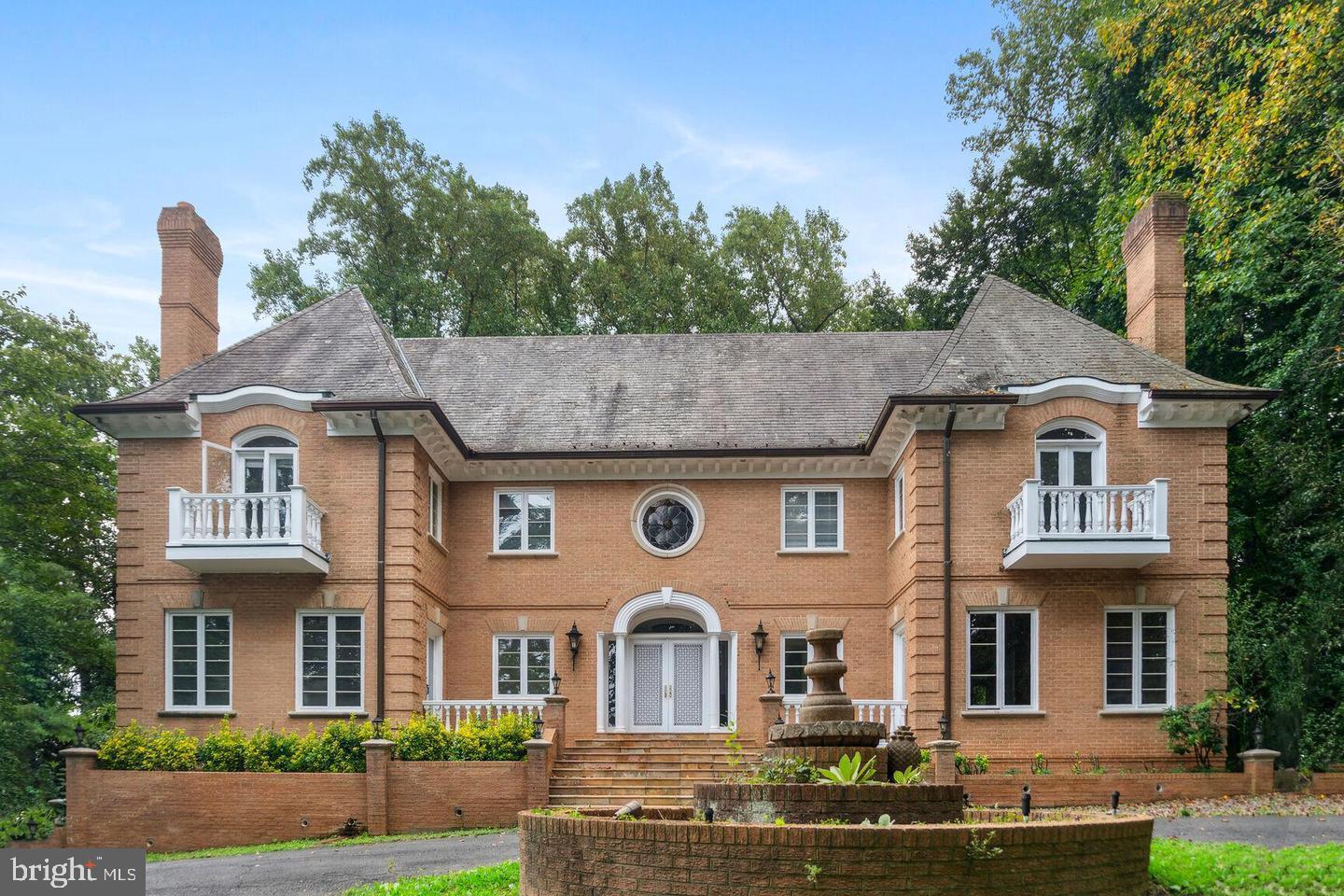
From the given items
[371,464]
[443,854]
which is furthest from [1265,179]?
[443,854]

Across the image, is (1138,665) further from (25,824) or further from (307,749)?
(25,824)

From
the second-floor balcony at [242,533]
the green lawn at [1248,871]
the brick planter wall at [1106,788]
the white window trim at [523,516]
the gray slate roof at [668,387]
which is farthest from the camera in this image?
the white window trim at [523,516]

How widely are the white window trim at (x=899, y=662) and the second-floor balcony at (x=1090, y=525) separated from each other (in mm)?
2720

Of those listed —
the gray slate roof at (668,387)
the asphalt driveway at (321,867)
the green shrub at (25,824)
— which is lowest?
the green shrub at (25,824)

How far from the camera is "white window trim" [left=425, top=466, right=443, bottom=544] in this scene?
22.6m

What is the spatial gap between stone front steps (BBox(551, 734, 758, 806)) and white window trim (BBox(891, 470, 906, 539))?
4.61 metres

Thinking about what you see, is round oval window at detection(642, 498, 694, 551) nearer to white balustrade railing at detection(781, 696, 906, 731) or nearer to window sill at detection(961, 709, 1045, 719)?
white balustrade railing at detection(781, 696, 906, 731)

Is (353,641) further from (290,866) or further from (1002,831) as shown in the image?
(1002,831)

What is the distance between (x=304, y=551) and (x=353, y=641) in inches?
80.0

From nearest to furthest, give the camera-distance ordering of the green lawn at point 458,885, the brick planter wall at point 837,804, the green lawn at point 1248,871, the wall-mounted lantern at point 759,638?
the brick planter wall at point 837,804
the green lawn at point 1248,871
the green lawn at point 458,885
the wall-mounted lantern at point 759,638

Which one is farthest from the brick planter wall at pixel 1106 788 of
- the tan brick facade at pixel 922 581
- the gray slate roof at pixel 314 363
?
the gray slate roof at pixel 314 363

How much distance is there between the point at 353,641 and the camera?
2133 cm

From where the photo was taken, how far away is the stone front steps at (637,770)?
1964cm

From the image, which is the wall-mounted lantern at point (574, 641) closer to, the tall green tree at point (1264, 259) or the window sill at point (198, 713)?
the window sill at point (198, 713)
